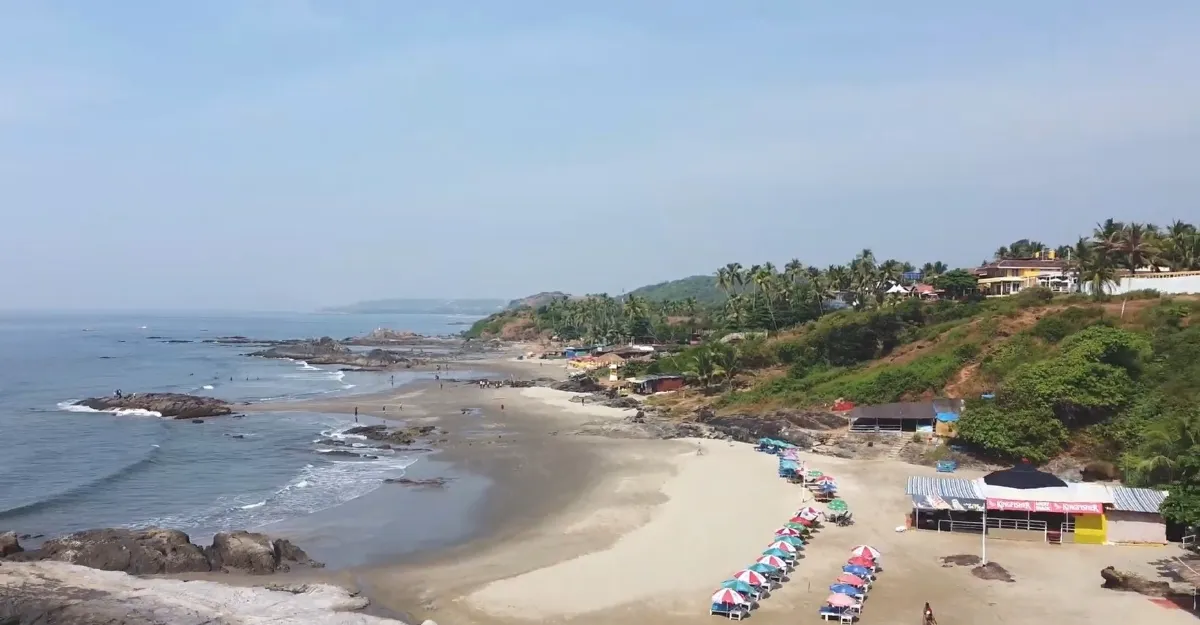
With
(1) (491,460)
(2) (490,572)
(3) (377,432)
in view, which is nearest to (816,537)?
(2) (490,572)

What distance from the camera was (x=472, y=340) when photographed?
182m

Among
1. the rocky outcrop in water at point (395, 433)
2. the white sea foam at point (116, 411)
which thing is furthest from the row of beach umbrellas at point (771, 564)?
the white sea foam at point (116, 411)

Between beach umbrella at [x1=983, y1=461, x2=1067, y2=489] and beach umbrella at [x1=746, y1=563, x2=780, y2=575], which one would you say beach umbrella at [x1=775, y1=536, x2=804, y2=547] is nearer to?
beach umbrella at [x1=746, y1=563, x2=780, y2=575]

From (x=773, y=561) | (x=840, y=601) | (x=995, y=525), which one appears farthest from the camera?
(x=995, y=525)

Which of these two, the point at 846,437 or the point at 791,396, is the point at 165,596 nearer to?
the point at 846,437

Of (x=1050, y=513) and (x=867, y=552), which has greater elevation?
(x=1050, y=513)

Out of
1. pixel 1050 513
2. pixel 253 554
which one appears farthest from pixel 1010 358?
pixel 253 554

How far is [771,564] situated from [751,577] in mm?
1792

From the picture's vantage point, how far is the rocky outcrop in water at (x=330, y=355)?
120 meters

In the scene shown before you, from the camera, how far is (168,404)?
6956cm

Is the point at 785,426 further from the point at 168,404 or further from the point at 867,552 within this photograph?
the point at 168,404

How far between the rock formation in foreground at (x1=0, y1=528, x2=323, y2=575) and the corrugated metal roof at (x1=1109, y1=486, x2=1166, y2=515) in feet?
92.5

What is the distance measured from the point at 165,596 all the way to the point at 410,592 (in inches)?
280

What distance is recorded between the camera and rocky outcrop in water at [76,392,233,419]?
218ft
